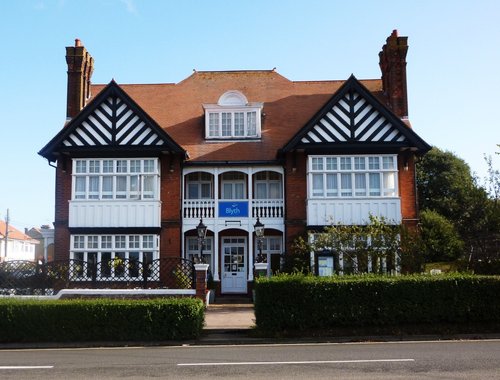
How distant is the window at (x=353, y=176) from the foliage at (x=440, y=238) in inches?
389

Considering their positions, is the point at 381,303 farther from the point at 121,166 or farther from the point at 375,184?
the point at 121,166

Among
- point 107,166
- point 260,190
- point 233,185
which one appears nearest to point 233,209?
point 233,185

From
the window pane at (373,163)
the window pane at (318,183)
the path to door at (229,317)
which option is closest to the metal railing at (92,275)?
the path to door at (229,317)

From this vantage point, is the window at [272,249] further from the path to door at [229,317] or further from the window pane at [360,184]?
the window pane at [360,184]

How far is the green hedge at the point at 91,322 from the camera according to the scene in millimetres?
14234

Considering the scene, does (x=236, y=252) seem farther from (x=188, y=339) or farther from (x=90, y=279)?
(x=188, y=339)

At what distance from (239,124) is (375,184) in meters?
6.98

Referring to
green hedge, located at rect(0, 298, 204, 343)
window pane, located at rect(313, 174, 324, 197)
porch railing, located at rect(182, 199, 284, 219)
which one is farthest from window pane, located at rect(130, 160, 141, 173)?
green hedge, located at rect(0, 298, 204, 343)

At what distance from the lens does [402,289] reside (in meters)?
14.7

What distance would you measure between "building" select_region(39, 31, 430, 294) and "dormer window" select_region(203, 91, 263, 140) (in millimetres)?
48

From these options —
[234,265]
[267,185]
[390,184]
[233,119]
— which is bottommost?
[234,265]

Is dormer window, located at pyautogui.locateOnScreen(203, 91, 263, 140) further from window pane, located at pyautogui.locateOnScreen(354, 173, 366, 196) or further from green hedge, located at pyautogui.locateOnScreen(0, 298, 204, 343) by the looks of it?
green hedge, located at pyautogui.locateOnScreen(0, 298, 204, 343)

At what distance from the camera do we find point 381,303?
1465 centimetres

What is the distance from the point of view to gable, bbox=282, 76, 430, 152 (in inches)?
948
